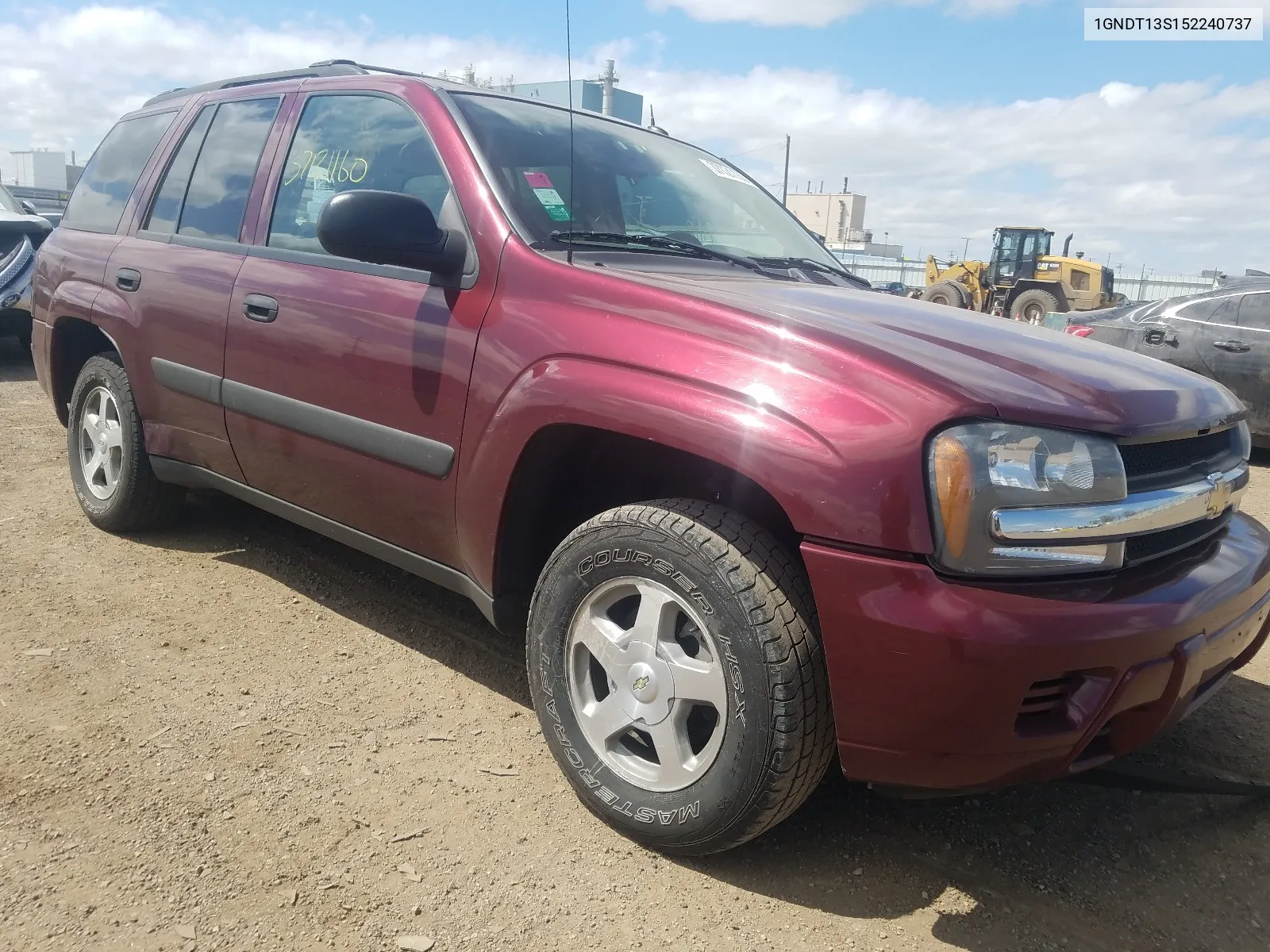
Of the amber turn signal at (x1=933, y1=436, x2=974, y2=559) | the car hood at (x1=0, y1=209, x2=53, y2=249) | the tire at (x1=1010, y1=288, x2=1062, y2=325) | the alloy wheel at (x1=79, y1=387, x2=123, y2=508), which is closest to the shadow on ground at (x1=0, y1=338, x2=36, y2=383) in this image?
the car hood at (x1=0, y1=209, x2=53, y2=249)

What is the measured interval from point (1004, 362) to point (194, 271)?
2704mm

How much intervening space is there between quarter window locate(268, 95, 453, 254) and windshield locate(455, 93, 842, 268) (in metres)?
0.18

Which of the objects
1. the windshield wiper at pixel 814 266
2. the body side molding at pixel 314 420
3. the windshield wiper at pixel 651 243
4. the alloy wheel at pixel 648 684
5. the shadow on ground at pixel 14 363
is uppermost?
the windshield wiper at pixel 651 243

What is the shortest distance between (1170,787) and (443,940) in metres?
1.85

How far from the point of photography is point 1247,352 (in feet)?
22.9

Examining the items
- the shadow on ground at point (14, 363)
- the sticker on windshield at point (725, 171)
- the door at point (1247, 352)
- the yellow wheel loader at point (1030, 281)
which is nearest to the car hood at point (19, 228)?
the shadow on ground at point (14, 363)

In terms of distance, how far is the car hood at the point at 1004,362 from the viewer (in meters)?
1.83

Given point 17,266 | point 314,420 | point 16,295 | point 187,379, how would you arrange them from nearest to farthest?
1. point 314,420
2. point 187,379
3. point 16,295
4. point 17,266

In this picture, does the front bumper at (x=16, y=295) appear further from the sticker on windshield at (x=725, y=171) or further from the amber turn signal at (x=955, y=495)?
the amber turn signal at (x=955, y=495)

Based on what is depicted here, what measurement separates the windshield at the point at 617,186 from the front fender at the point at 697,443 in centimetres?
51

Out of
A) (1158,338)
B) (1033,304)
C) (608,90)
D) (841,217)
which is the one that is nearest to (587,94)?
(608,90)

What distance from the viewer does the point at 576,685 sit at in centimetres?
229

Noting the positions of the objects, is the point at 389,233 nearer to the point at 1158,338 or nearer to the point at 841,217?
the point at 1158,338

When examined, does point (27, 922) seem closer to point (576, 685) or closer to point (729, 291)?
point (576, 685)
